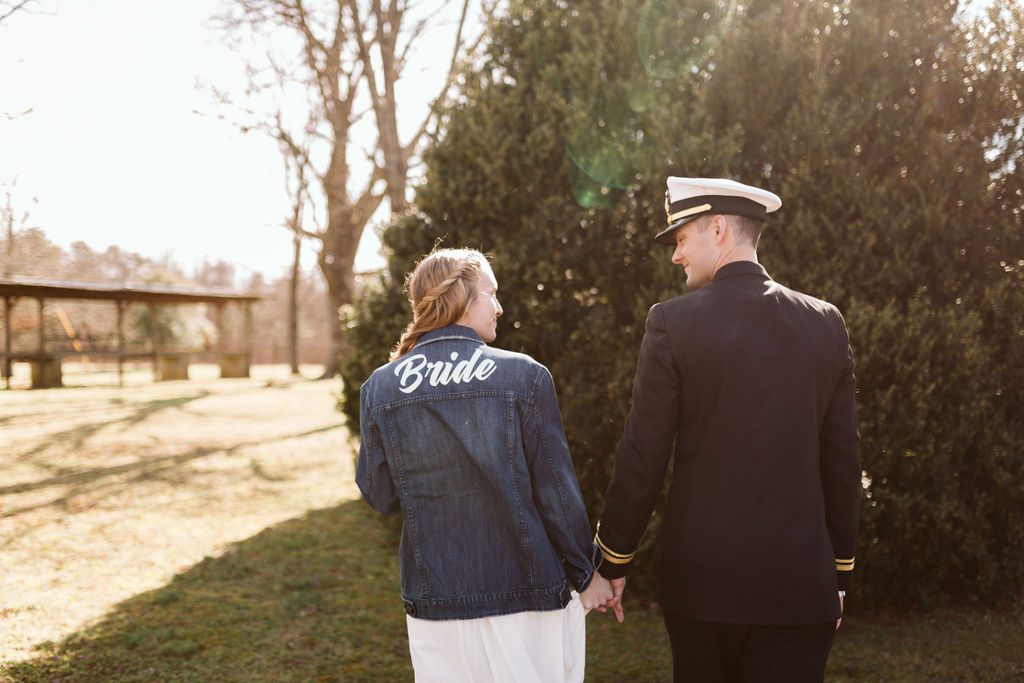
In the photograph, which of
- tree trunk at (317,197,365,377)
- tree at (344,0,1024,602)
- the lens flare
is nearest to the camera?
tree at (344,0,1024,602)

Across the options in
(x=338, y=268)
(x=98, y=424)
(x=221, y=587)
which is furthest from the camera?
(x=338, y=268)

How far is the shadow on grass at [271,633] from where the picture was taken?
428cm

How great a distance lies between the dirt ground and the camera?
549cm

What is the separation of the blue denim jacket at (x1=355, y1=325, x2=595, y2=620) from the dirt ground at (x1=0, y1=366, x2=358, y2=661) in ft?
12.0

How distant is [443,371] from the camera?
7.50ft

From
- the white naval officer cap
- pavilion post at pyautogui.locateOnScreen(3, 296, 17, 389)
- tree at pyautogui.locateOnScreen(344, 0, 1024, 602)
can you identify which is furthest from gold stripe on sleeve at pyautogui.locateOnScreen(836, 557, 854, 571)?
pavilion post at pyautogui.locateOnScreen(3, 296, 17, 389)

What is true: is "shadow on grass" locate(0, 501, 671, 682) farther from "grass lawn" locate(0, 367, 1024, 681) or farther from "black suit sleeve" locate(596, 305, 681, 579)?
"black suit sleeve" locate(596, 305, 681, 579)

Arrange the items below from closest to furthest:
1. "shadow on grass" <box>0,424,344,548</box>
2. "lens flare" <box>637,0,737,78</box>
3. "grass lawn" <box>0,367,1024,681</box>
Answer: "grass lawn" <box>0,367,1024,681</box> < "lens flare" <box>637,0,737,78</box> < "shadow on grass" <box>0,424,344,548</box>

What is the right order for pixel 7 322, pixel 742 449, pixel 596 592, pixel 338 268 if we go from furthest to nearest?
pixel 338 268, pixel 7 322, pixel 596 592, pixel 742 449

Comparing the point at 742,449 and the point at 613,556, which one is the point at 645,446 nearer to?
the point at 742,449

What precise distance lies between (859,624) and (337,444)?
9.05 meters

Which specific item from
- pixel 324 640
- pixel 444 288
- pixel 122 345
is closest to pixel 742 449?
pixel 444 288

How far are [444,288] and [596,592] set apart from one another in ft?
4.03

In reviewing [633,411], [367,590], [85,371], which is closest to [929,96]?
[633,411]
